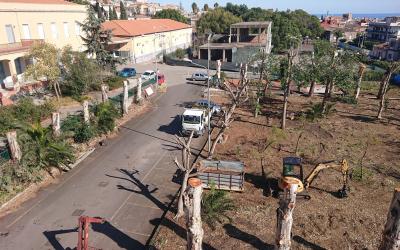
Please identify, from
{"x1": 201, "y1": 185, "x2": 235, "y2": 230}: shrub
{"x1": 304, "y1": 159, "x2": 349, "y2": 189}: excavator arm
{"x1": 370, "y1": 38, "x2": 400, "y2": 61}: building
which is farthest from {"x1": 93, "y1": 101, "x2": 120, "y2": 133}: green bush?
{"x1": 370, "y1": 38, "x2": 400, "y2": 61}: building

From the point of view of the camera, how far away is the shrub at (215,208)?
1562 cm

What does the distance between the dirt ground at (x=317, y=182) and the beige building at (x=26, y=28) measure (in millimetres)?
25902

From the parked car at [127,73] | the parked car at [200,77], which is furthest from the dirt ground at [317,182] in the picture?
the parked car at [127,73]

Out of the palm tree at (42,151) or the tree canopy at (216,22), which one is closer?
the palm tree at (42,151)

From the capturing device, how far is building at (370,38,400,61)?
7750 centimetres

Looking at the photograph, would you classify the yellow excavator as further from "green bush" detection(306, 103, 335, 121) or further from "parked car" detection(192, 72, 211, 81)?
"parked car" detection(192, 72, 211, 81)

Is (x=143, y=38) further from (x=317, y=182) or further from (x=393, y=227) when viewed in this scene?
(x=393, y=227)

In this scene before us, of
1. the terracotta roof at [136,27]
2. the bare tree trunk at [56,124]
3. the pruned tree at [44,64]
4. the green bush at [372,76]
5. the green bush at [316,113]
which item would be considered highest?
the terracotta roof at [136,27]

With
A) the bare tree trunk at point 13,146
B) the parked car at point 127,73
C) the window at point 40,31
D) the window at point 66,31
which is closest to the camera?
the bare tree trunk at point 13,146

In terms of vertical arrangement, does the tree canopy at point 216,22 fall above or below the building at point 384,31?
above

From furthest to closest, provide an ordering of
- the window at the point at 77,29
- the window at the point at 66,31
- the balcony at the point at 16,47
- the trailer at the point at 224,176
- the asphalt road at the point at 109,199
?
the window at the point at 77,29 < the window at the point at 66,31 < the balcony at the point at 16,47 < the trailer at the point at 224,176 < the asphalt road at the point at 109,199

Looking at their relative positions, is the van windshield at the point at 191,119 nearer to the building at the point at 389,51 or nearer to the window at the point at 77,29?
the window at the point at 77,29

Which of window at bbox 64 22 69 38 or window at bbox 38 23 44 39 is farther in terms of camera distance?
window at bbox 64 22 69 38

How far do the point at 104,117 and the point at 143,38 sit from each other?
39277 mm
